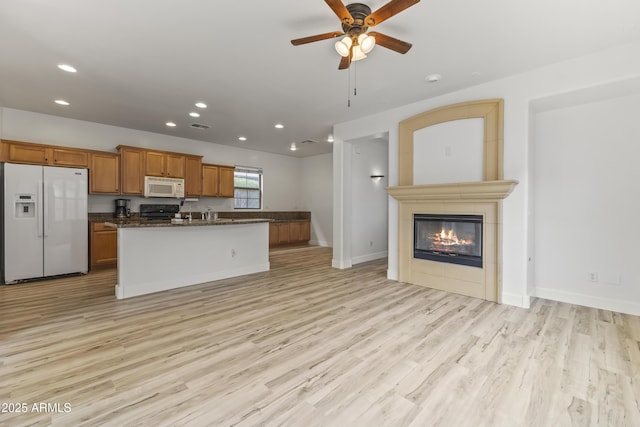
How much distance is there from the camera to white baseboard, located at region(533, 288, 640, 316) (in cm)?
330

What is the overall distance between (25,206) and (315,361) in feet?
17.9

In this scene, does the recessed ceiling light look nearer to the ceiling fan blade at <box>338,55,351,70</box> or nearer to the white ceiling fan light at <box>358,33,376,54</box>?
the ceiling fan blade at <box>338,55,351,70</box>

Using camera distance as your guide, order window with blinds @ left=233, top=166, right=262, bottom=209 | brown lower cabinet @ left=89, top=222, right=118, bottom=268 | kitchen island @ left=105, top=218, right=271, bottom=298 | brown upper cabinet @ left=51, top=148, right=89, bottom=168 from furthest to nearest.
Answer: window with blinds @ left=233, top=166, right=262, bottom=209 < brown lower cabinet @ left=89, top=222, right=118, bottom=268 < brown upper cabinet @ left=51, top=148, right=89, bottom=168 < kitchen island @ left=105, top=218, right=271, bottom=298


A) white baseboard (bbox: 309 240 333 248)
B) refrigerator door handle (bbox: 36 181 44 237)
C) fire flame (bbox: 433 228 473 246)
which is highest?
refrigerator door handle (bbox: 36 181 44 237)

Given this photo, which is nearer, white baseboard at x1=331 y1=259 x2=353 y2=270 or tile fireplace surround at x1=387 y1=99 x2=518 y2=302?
tile fireplace surround at x1=387 y1=99 x2=518 y2=302

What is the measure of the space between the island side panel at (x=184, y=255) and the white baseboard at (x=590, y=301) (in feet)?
14.7

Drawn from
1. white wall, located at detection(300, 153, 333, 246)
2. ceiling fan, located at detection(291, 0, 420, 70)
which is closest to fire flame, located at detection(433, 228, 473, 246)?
ceiling fan, located at detection(291, 0, 420, 70)

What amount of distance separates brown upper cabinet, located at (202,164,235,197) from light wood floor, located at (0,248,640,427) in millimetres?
3719

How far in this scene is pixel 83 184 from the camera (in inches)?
202

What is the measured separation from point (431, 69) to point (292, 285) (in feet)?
11.7

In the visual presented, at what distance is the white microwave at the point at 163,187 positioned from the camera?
608 cm

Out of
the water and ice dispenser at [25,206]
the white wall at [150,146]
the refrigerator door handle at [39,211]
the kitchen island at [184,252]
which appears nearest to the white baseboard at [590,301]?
the kitchen island at [184,252]

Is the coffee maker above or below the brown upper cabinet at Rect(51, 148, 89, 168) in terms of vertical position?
below

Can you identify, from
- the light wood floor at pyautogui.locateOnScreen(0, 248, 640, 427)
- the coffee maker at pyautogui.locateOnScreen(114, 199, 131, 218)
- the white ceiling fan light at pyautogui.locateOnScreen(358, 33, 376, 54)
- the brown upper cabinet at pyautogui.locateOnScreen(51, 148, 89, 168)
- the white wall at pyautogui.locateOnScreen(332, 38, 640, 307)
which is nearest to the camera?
the light wood floor at pyautogui.locateOnScreen(0, 248, 640, 427)
